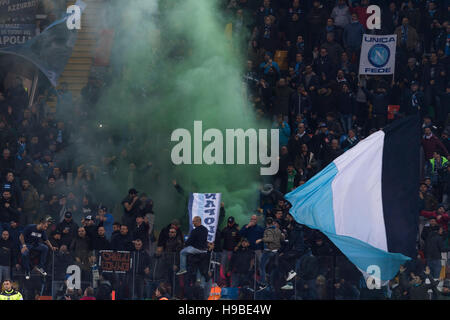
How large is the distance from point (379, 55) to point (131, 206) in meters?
6.57

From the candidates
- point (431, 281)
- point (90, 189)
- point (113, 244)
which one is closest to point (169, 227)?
point (113, 244)

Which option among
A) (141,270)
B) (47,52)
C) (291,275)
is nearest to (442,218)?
(291,275)

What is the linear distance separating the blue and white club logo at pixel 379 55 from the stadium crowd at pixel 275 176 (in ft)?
1.13

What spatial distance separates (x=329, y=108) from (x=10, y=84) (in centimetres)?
700

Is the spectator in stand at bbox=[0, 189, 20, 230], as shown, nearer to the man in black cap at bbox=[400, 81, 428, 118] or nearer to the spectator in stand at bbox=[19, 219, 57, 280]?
the spectator in stand at bbox=[19, 219, 57, 280]

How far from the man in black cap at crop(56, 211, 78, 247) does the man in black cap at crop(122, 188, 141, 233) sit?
1.12m

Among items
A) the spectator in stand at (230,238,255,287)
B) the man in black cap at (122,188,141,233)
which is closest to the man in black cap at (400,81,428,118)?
the man in black cap at (122,188,141,233)

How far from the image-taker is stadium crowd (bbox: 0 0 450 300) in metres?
17.2

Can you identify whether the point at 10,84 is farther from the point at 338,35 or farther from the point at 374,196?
the point at 374,196

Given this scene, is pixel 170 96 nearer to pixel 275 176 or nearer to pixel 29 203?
pixel 275 176

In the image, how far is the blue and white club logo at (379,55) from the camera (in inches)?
888

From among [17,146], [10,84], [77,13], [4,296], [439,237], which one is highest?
[77,13]

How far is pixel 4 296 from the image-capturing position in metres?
16.5

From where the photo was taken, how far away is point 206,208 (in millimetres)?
18734
